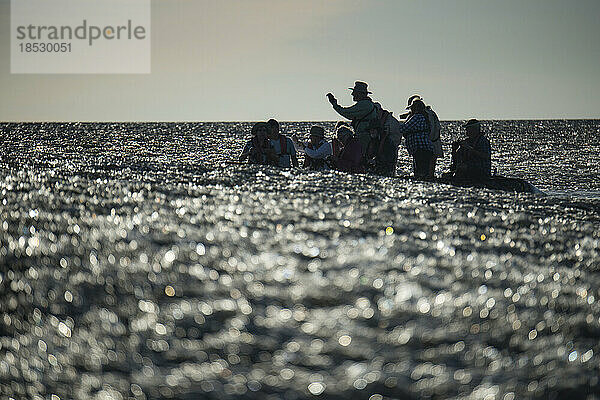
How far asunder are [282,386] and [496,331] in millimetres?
595

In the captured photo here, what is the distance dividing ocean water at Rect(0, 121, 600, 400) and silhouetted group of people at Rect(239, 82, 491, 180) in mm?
6186

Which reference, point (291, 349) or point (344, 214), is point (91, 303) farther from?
point (344, 214)

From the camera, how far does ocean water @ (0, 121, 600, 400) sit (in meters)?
1.38

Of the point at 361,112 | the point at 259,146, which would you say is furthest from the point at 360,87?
the point at 259,146

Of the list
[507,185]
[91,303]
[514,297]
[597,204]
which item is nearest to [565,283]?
[514,297]

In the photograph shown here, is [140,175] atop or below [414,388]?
atop

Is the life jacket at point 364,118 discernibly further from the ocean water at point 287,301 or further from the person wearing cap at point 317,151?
the ocean water at point 287,301

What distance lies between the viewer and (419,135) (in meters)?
9.80

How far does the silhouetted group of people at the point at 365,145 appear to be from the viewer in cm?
944

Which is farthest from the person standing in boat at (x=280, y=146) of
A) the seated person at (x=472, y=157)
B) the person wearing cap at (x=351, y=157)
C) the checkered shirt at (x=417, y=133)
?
the seated person at (x=472, y=157)

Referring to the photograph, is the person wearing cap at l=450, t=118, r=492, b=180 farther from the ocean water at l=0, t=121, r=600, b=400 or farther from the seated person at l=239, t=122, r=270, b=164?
the ocean water at l=0, t=121, r=600, b=400

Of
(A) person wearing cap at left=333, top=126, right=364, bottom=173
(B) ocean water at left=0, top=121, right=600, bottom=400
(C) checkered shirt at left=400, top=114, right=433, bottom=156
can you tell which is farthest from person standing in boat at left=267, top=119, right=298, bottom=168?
(B) ocean water at left=0, top=121, right=600, bottom=400

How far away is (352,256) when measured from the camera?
228 centimetres

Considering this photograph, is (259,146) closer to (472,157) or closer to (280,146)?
(280,146)
